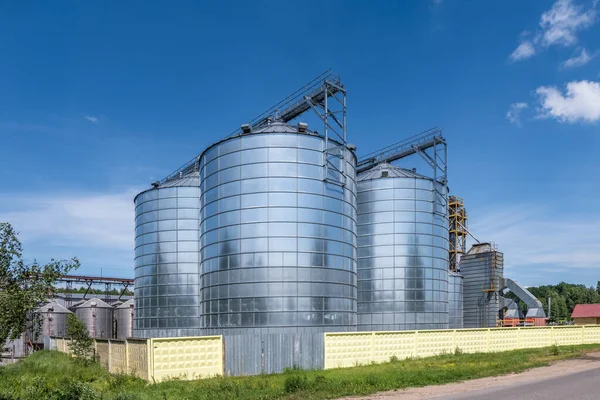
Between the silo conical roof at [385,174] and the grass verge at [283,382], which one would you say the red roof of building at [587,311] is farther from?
the grass verge at [283,382]

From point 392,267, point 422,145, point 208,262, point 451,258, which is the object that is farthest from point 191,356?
point 451,258

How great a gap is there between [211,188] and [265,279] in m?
7.15

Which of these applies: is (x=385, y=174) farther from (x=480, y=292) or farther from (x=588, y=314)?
(x=588, y=314)

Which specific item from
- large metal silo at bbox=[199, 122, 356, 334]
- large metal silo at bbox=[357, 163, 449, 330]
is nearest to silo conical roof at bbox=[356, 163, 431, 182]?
large metal silo at bbox=[357, 163, 449, 330]

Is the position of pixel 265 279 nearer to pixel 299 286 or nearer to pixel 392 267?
pixel 299 286

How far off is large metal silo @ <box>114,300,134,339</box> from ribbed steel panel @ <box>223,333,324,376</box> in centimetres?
4154

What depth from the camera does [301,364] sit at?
22.6 meters

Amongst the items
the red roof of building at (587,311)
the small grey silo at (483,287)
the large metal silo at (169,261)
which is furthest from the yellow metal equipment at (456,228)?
the large metal silo at (169,261)

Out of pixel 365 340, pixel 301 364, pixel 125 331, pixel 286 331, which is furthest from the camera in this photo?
pixel 125 331

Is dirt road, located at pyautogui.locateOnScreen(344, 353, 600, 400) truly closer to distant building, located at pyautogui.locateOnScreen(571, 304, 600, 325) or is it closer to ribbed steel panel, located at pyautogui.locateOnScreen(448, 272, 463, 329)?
ribbed steel panel, located at pyautogui.locateOnScreen(448, 272, 463, 329)

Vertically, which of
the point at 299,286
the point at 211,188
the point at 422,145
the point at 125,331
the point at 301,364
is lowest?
the point at 125,331

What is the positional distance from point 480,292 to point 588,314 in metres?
20.3

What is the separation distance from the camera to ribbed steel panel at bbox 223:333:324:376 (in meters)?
21.7

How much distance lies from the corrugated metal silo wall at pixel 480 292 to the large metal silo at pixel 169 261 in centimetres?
3261
